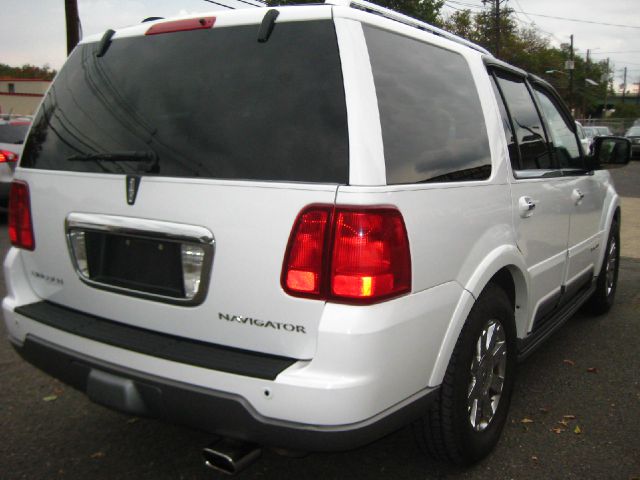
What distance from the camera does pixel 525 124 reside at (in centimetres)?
344

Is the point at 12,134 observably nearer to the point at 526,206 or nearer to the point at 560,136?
the point at 560,136

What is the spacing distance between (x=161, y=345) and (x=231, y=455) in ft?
1.50

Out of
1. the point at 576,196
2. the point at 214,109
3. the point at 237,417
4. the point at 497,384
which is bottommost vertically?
the point at 497,384

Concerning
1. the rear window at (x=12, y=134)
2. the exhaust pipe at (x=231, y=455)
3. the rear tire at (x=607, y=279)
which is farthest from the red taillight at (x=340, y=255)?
the rear window at (x=12, y=134)

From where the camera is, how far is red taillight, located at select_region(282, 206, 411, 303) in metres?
1.95

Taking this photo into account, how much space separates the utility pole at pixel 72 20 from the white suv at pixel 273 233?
1516cm

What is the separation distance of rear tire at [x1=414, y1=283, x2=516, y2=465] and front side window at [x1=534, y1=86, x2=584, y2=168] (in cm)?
146

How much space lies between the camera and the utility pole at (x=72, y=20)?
52.5 feet

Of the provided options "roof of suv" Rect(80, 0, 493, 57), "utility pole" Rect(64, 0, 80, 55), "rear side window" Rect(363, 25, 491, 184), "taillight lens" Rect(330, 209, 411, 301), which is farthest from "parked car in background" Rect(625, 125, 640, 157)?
"taillight lens" Rect(330, 209, 411, 301)

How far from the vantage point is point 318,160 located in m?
2.00

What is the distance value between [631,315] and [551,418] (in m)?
2.47

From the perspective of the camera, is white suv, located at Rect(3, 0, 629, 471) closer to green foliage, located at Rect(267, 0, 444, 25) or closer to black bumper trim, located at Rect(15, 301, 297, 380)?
black bumper trim, located at Rect(15, 301, 297, 380)

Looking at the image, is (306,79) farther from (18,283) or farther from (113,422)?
(113,422)

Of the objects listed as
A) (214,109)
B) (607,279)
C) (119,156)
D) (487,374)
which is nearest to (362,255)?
(214,109)
